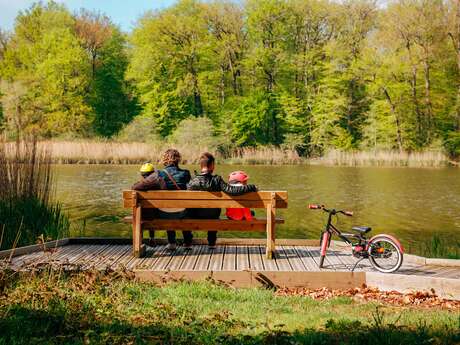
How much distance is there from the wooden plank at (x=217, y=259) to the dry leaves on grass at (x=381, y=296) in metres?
0.84

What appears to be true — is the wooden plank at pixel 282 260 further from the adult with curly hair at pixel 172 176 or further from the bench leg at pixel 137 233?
the bench leg at pixel 137 233

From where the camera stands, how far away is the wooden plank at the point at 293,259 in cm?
716

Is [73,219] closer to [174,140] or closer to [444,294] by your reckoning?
[444,294]

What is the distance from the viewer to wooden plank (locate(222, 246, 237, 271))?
711 cm

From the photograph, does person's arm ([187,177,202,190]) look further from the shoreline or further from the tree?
the tree

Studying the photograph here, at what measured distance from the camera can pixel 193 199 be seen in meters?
7.60

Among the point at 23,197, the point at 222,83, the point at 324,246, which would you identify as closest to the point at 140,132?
the point at 222,83

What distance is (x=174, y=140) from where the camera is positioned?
4831 centimetres

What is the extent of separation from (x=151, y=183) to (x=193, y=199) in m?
0.64

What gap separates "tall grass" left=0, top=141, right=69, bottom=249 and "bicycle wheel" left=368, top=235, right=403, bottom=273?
447 cm

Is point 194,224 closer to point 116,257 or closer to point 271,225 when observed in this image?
point 271,225

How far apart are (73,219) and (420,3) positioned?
35.9 metres

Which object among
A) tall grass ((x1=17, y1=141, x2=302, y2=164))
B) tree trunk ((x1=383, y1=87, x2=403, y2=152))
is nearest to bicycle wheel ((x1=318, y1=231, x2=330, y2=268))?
tall grass ((x1=17, y1=141, x2=302, y2=164))

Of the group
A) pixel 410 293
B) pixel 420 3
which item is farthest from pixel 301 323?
pixel 420 3
